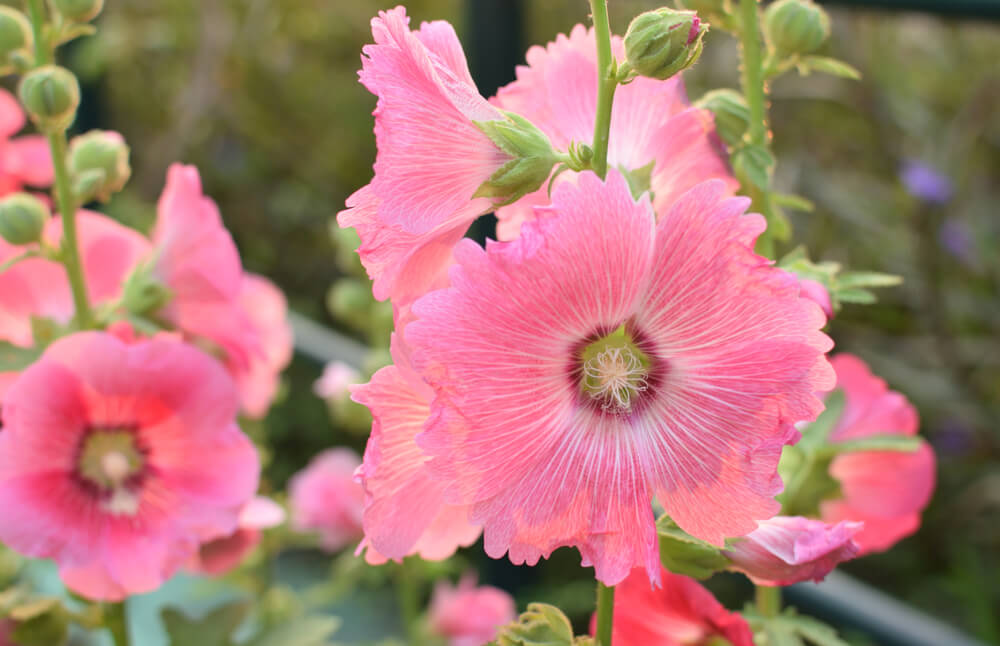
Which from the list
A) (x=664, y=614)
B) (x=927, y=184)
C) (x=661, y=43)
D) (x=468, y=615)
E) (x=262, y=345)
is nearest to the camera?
(x=661, y=43)

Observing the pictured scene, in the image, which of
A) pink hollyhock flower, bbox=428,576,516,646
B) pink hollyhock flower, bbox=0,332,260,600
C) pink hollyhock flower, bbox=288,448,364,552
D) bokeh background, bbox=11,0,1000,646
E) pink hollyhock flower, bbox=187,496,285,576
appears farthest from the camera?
bokeh background, bbox=11,0,1000,646

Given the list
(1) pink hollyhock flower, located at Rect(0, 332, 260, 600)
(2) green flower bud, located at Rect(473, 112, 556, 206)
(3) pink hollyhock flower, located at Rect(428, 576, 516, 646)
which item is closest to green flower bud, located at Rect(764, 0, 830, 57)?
(2) green flower bud, located at Rect(473, 112, 556, 206)

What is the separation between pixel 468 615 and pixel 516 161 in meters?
0.77

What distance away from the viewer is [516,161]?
1.21ft

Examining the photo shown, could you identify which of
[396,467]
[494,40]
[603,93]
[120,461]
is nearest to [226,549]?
[120,461]

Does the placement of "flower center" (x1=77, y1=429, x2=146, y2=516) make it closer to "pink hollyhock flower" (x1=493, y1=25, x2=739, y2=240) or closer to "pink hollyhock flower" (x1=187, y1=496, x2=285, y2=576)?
"pink hollyhock flower" (x1=187, y1=496, x2=285, y2=576)

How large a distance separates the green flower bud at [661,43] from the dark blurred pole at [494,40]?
0.84 meters

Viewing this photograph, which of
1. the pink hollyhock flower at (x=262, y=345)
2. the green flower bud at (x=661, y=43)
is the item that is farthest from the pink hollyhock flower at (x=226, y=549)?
the green flower bud at (x=661, y=43)

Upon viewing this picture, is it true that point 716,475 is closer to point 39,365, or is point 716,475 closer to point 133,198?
point 39,365

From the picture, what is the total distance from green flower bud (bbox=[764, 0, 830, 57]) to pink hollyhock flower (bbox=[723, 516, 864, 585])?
24 cm

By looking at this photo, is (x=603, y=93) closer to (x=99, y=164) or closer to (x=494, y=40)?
(x=99, y=164)

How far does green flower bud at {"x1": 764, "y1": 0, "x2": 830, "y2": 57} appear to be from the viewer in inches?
19.5

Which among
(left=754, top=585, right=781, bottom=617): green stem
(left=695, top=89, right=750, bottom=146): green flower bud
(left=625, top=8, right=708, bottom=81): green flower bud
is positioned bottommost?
(left=754, top=585, right=781, bottom=617): green stem

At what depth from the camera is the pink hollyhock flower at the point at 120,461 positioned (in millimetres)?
546
